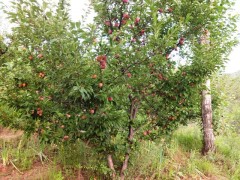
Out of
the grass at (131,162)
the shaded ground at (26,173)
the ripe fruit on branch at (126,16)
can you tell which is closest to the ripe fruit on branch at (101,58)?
the ripe fruit on branch at (126,16)

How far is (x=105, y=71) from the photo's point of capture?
217 cm

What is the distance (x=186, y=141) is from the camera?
589cm

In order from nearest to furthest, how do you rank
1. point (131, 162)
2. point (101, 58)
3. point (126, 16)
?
1. point (101, 58)
2. point (126, 16)
3. point (131, 162)

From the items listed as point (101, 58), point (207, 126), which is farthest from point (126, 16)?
point (207, 126)

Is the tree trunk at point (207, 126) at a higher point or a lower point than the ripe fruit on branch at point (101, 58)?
lower

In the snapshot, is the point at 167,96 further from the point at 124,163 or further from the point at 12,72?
the point at 12,72

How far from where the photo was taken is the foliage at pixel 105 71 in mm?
2057

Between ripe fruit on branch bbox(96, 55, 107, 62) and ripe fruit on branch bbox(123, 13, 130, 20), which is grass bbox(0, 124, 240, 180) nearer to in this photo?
ripe fruit on branch bbox(96, 55, 107, 62)

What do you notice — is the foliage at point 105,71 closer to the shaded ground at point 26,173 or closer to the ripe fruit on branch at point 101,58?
the ripe fruit on branch at point 101,58

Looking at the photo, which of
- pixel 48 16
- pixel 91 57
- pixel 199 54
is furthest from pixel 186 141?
pixel 48 16

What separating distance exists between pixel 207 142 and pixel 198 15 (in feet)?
11.8

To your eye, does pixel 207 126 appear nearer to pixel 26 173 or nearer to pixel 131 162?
pixel 131 162

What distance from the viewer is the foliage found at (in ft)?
6.75

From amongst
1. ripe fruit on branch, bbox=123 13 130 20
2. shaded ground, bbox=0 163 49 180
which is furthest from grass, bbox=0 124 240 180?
ripe fruit on branch, bbox=123 13 130 20
